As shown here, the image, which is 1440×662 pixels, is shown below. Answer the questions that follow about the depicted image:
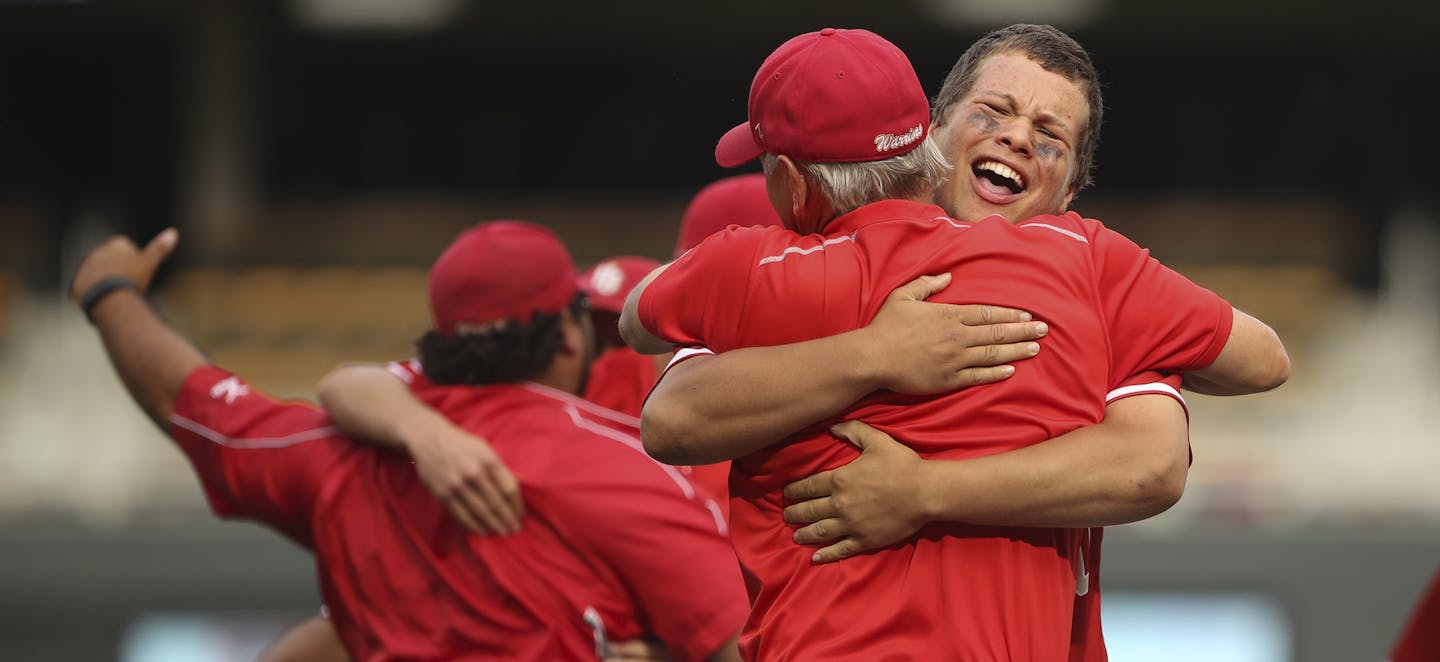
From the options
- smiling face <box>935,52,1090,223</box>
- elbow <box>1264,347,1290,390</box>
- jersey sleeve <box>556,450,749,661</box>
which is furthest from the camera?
jersey sleeve <box>556,450,749,661</box>

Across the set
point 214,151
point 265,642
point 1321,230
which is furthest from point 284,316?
point 1321,230

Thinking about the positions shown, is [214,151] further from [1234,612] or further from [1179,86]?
[1234,612]

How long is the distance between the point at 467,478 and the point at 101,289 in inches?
39.7

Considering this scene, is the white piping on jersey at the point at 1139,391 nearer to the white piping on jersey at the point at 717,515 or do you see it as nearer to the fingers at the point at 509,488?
the white piping on jersey at the point at 717,515

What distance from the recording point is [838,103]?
219cm

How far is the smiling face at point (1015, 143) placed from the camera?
2.50m

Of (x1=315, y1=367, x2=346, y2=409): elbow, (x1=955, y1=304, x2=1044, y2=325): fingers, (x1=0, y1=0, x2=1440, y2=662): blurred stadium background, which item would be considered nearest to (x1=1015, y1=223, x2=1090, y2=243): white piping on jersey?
(x1=955, y1=304, x2=1044, y2=325): fingers

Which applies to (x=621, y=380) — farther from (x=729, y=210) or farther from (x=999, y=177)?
(x=999, y=177)

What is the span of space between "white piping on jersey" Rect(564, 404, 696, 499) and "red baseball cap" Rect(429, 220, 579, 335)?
0.23m

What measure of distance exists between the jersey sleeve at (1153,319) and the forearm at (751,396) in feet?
1.19

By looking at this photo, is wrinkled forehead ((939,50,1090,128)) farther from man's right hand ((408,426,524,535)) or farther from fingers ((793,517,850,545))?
man's right hand ((408,426,524,535))

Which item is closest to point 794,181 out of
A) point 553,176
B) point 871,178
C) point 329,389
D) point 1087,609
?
point 871,178

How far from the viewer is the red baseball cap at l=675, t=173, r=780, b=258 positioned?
3.44m

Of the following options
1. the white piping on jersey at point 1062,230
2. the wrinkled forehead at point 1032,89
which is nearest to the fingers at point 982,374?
the white piping on jersey at point 1062,230
